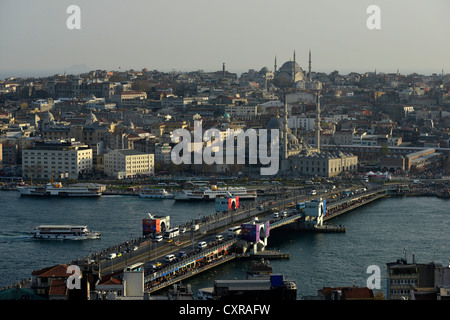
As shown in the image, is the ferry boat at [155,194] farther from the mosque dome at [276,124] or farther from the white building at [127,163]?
the mosque dome at [276,124]

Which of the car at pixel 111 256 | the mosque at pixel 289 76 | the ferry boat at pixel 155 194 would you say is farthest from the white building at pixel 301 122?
the car at pixel 111 256

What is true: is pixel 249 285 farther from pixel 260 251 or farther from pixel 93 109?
pixel 93 109

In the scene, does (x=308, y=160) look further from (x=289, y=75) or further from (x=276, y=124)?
(x=289, y=75)

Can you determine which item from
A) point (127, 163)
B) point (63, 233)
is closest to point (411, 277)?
point (63, 233)

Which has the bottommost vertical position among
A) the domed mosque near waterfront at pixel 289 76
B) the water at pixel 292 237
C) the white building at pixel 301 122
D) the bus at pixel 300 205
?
the water at pixel 292 237

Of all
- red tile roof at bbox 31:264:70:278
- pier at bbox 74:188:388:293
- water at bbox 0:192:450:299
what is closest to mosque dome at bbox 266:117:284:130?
water at bbox 0:192:450:299
